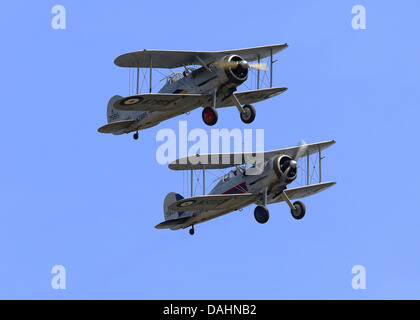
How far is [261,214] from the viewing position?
3469 cm

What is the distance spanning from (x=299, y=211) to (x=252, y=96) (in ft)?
12.6

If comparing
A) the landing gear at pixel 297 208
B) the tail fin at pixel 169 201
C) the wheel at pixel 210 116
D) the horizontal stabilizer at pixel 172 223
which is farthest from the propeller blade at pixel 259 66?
the tail fin at pixel 169 201

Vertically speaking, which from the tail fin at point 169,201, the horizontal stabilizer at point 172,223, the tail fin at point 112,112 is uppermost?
the tail fin at point 112,112

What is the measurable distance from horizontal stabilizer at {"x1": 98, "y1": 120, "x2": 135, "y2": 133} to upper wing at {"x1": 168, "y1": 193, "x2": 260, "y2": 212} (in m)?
3.93

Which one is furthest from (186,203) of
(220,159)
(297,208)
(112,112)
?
(112,112)

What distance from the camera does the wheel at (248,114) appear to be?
36156 millimetres

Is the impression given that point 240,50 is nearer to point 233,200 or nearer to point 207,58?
point 207,58

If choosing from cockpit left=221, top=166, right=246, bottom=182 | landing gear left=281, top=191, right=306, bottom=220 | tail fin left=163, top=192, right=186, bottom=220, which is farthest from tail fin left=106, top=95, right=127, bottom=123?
landing gear left=281, top=191, right=306, bottom=220

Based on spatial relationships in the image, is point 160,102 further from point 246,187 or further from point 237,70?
point 246,187

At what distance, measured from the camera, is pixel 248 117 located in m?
36.2

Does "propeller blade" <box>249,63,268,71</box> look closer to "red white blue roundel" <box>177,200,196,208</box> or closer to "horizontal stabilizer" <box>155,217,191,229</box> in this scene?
"red white blue roundel" <box>177,200,196,208</box>

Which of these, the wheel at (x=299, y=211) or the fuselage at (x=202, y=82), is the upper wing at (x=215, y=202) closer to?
the wheel at (x=299, y=211)

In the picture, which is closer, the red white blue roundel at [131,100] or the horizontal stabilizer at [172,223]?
the red white blue roundel at [131,100]
